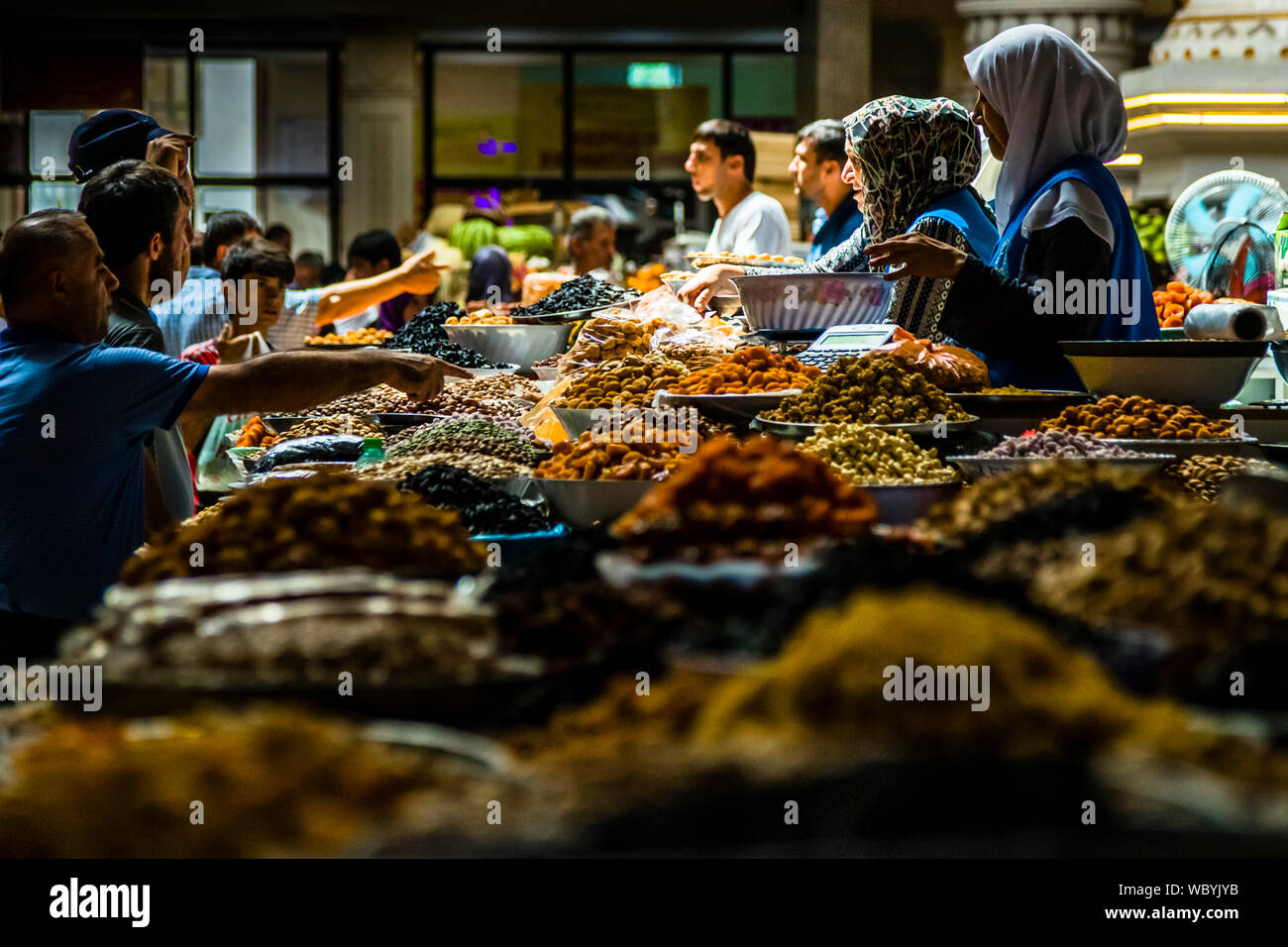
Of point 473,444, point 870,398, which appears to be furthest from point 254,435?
point 870,398

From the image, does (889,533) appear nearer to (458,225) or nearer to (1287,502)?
(1287,502)

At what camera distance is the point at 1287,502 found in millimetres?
1686

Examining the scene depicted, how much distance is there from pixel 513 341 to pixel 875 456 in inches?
90.9

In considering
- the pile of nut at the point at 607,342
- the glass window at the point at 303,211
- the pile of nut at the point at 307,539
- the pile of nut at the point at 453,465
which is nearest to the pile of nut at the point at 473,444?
the pile of nut at the point at 453,465

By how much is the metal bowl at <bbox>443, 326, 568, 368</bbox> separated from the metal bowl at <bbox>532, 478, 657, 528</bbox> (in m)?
2.05

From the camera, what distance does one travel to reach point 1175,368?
100 inches

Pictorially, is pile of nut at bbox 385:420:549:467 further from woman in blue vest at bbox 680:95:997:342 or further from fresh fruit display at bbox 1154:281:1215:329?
fresh fruit display at bbox 1154:281:1215:329

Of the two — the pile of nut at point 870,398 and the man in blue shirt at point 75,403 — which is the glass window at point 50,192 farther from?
the pile of nut at point 870,398

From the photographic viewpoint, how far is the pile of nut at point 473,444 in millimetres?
2551

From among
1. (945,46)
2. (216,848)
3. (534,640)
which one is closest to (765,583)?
(534,640)

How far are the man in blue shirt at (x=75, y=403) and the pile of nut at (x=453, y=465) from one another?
0.23m

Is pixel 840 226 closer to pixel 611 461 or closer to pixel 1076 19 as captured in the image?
pixel 611 461

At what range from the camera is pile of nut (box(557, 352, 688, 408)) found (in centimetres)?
271

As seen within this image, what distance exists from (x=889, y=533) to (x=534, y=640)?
20.2 inches
